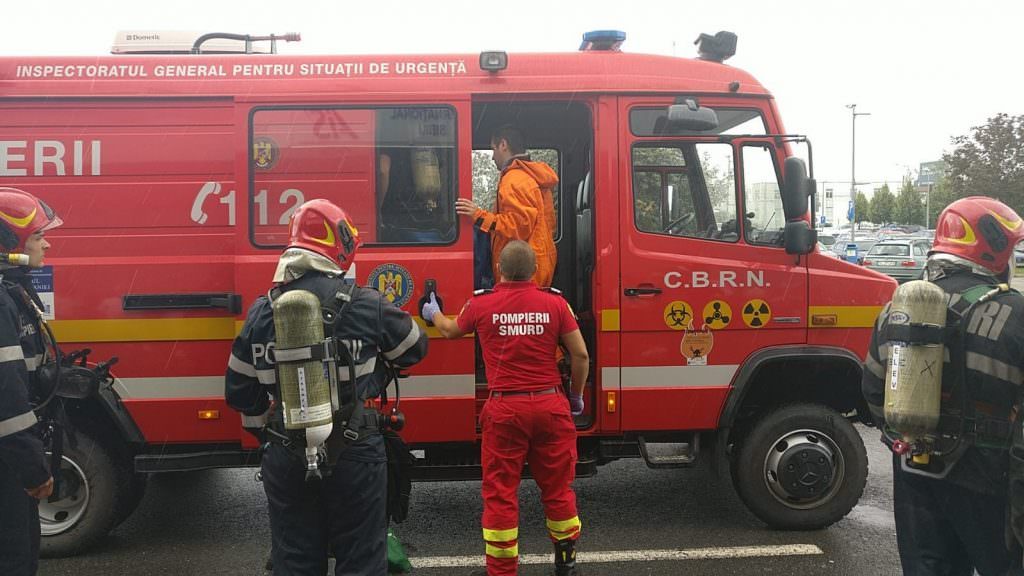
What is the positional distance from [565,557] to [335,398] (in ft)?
5.72

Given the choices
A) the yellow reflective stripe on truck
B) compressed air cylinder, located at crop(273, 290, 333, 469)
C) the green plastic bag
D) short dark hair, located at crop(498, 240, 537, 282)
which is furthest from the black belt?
the yellow reflective stripe on truck

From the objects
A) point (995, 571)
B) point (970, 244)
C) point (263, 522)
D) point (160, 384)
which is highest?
point (970, 244)

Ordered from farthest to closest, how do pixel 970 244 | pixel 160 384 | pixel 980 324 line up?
pixel 160 384 < pixel 970 244 < pixel 980 324

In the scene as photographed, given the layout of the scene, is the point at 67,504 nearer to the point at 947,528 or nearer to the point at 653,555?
the point at 653,555

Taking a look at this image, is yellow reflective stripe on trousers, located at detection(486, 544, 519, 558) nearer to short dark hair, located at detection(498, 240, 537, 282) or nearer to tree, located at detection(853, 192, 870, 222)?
short dark hair, located at detection(498, 240, 537, 282)

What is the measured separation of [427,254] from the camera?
4.65 meters

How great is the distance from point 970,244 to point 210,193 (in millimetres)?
3866

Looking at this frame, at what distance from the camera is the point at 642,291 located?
15.6ft

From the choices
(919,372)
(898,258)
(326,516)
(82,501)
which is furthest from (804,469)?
(898,258)

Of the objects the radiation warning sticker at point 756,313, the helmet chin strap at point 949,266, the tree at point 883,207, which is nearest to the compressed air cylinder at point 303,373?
the helmet chin strap at point 949,266

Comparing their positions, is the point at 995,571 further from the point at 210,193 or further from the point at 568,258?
the point at 210,193

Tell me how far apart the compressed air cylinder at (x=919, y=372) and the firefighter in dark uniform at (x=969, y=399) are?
9 cm

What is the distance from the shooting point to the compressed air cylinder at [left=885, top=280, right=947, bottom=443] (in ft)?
9.30

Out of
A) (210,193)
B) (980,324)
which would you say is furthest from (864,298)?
(210,193)
